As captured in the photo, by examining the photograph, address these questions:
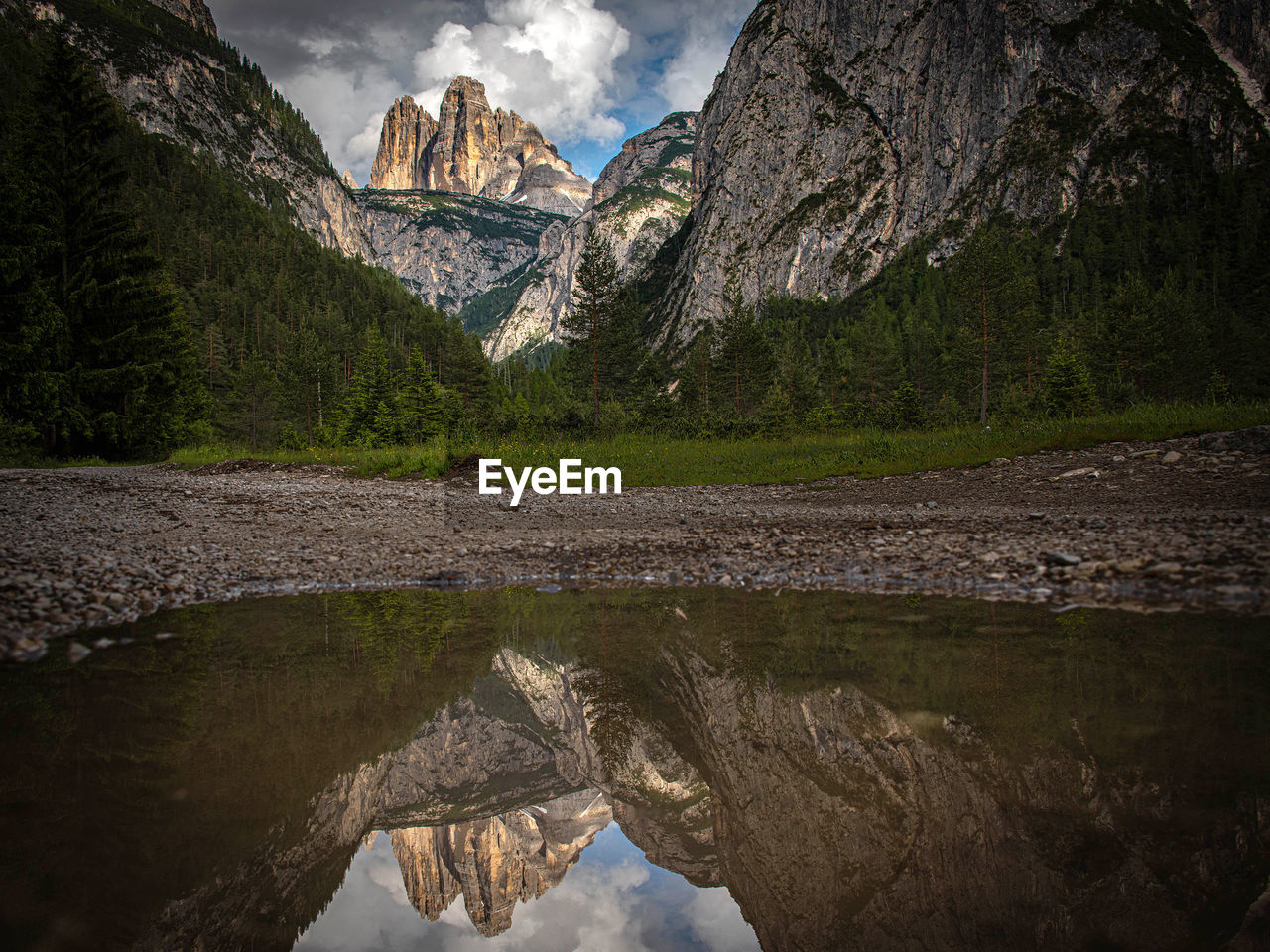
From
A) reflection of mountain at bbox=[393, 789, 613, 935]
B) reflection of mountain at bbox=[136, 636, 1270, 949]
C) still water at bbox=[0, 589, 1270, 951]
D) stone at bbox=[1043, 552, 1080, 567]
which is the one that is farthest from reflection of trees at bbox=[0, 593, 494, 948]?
stone at bbox=[1043, 552, 1080, 567]

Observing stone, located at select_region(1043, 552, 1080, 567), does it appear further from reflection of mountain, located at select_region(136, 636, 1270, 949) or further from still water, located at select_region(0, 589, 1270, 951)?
reflection of mountain, located at select_region(136, 636, 1270, 949)

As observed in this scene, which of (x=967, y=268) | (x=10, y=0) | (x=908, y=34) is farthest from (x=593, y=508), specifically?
(x=10, y=0)

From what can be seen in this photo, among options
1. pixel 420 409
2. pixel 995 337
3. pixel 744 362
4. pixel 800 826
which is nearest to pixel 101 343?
pixel 420 409

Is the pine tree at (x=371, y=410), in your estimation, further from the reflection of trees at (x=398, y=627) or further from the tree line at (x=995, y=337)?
the reflection of trees at (x=398, y=627)

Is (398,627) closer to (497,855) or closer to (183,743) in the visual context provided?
(183,743)

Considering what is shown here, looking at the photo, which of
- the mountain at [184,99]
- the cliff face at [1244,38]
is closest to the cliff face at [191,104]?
the mountain at [184,99]

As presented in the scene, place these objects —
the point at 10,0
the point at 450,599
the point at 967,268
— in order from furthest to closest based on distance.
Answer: the point at 10,0 → the point at 967,268 → the point at 450,599

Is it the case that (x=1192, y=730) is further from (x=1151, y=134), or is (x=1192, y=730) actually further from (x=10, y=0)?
(x=10, y=0)
